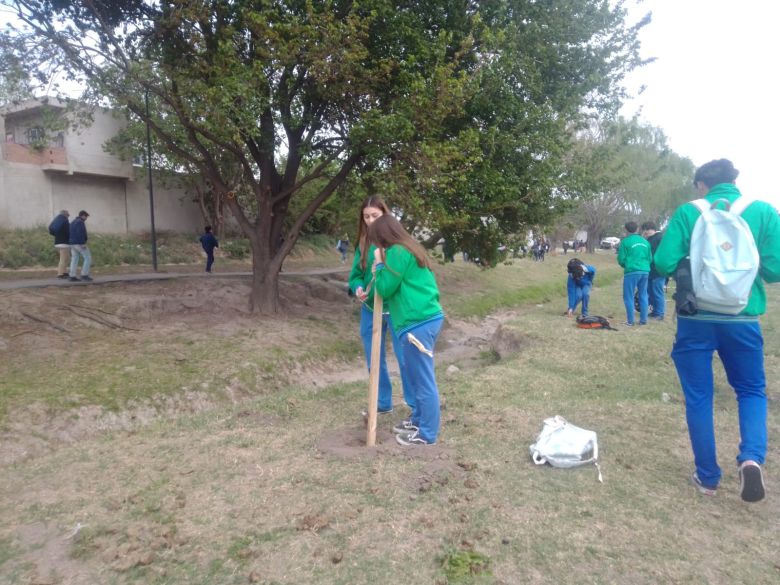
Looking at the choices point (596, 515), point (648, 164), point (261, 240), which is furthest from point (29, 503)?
point (648, 164)

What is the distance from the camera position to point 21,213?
845 inches

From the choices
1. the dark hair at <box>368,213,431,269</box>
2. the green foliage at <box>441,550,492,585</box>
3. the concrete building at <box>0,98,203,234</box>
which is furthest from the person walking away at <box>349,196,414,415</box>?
the concrete building at <box>0,98,203,234</box>

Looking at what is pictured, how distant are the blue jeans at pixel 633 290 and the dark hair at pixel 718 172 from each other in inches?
268

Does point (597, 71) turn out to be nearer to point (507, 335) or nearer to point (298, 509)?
point (507, 335)

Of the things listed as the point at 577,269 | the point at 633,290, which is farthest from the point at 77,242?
the point at 633,290

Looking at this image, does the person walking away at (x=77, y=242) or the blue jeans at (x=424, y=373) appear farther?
the person walking away at (x=77, y=242)

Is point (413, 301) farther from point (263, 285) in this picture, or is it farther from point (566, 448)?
point (263, 285)

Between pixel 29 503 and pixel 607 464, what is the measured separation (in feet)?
13.1

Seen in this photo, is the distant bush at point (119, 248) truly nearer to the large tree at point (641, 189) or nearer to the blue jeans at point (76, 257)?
the blue jeans at point (76, 257)

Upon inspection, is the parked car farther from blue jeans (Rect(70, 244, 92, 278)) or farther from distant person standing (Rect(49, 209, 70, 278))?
distant person standing (Rect(49, 209, 70, 278))

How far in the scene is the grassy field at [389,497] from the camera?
2.99m

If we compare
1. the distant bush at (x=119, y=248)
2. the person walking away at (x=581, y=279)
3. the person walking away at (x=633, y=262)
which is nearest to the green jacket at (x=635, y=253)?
the person walking away at (x=633, y=262)

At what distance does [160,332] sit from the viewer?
1020cm

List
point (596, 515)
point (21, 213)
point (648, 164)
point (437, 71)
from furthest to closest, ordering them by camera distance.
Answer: point (648, 164) < point (21, 213) < point (437, 71) < point (596, 515)
